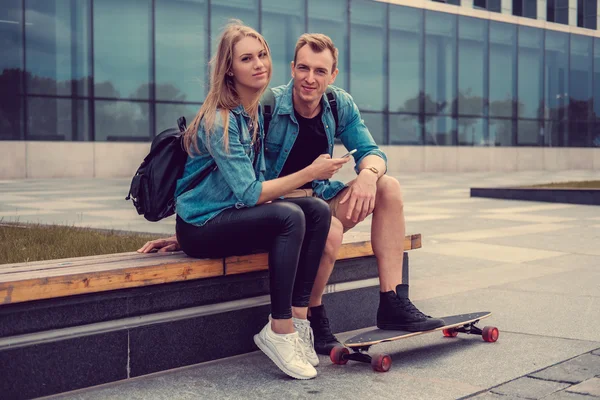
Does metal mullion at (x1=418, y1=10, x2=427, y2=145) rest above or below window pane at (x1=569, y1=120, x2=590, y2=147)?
above

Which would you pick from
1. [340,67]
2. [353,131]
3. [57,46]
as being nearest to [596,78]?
[340,67]

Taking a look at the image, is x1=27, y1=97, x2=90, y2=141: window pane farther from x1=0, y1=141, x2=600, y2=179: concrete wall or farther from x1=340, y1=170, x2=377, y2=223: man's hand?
x1=340, y1=170, x2=377, y2=223: man's hand

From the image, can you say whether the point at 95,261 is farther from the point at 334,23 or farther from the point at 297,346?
the point at 334,23

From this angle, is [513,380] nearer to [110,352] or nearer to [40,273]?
[110,352]

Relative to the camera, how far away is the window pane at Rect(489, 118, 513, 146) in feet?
112

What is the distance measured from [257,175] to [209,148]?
397 millimetres

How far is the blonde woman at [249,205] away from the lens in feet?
12.3

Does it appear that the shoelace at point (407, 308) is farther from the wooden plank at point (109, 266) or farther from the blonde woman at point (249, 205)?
the wooden plank at point (109, 266)

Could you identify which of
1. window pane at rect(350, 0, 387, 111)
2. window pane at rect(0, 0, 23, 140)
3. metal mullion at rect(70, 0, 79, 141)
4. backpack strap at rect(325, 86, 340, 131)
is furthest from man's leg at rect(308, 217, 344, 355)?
window pane at rect(350, 0, 387, 111)

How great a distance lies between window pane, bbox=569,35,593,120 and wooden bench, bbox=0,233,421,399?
36090 mm

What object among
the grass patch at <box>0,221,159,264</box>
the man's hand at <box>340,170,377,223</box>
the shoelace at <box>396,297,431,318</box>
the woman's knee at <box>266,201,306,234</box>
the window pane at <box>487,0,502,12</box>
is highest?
the window pane at <box>487,0,502,12</box>

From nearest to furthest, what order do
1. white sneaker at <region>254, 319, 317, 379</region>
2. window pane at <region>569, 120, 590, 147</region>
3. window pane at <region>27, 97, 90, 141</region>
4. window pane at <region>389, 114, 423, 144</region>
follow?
white sneaker at <region>254, 319, 317, 379</region> → window pane at <region>27, 97, 90, 141</region> → window pane at <region>389, 114, 423, 144</region> → window pane at <region>569, 120, 590, 147</region>

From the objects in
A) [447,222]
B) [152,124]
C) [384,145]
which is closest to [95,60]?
[152,124]

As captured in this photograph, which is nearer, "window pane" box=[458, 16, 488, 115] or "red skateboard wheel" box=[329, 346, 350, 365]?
"red skateboard wheel" box=[329, 346, 350, 365]
